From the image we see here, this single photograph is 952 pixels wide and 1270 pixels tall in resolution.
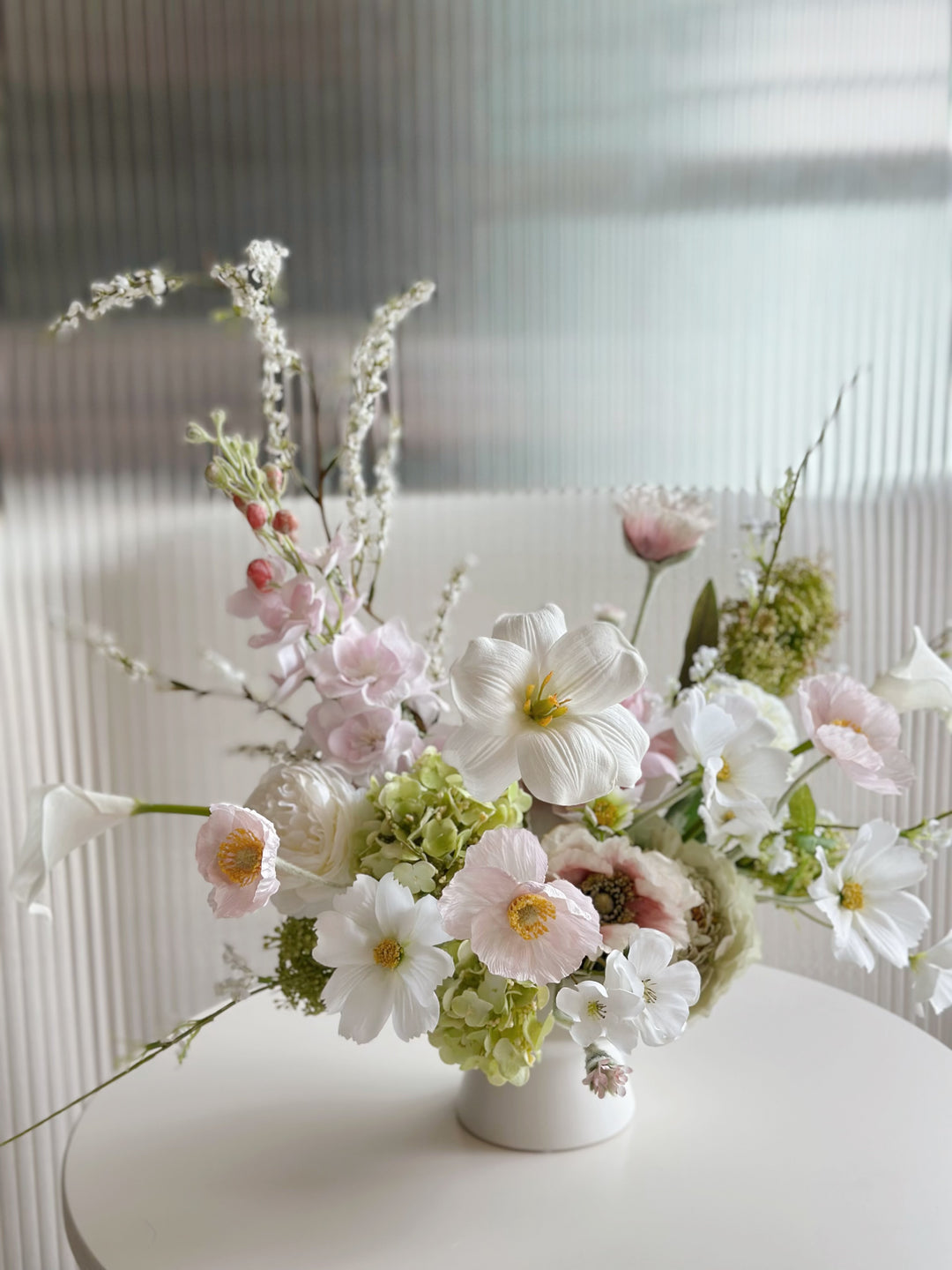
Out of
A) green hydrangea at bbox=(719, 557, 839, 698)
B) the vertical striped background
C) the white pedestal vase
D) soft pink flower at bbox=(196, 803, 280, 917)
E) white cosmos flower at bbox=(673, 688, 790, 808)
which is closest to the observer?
soft pink flower at bbox=(196, 803, 280, 917)

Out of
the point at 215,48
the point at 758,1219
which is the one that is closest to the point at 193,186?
the point at 215,48

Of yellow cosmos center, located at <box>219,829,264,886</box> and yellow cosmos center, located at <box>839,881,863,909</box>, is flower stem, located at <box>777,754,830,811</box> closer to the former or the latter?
yellow cosmos center, located at <box>839,881,863,909</box>

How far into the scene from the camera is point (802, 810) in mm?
838

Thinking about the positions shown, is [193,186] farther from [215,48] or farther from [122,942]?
[122,942]

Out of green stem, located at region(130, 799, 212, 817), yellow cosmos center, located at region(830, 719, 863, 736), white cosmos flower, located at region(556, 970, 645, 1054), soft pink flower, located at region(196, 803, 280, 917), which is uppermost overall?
yellow cosmos center, located at region(830, 719, 863, 736)

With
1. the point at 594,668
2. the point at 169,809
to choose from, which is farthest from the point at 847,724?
the point at 169,809

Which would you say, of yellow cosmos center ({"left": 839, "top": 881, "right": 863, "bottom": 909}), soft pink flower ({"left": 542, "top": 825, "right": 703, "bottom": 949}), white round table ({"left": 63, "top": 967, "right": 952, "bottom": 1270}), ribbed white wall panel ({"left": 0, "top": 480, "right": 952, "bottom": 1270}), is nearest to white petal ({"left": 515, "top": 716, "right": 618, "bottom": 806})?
soft pink flower ({"left": 542, "top": 825, "right": 703, "bottom": 949})

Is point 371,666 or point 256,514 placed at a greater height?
point 256,514

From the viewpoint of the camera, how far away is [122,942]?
5.50 feet

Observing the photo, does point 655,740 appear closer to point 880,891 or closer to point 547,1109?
point 880,891

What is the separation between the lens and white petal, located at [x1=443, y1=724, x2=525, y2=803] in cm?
67

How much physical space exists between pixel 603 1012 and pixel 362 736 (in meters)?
0.24

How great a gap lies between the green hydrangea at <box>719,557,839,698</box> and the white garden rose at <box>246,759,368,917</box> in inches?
14.0

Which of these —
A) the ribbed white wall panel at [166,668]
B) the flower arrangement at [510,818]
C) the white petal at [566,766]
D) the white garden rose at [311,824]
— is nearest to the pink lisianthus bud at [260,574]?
the flower arrangement at [510,818]
